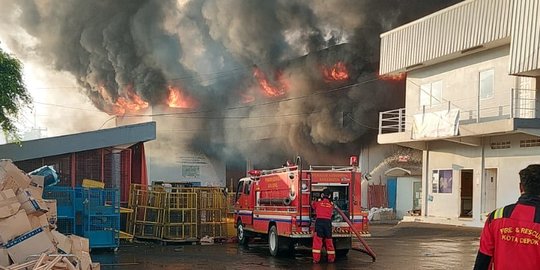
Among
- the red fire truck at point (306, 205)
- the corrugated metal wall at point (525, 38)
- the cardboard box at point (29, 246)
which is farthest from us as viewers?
the corrugated metal wall at point (525, 38)

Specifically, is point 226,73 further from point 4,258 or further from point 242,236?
point 4,258

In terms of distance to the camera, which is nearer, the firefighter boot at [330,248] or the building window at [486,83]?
the firefighter boot at [330,248]

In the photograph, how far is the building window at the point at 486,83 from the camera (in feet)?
71.6

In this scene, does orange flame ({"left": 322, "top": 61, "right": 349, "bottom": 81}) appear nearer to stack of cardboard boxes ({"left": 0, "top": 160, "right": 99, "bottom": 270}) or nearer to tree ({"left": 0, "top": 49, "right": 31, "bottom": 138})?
tree ({"left": 0, "top": 49, "right": 31, "bottom": 138})

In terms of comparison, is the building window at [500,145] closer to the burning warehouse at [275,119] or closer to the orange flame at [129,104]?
the burning warehouse at [275,119]

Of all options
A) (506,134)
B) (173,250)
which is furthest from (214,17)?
(173,250)

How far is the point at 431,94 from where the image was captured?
25031 millimetres

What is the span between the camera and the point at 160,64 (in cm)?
3991

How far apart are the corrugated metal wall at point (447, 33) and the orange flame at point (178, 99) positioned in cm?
1594

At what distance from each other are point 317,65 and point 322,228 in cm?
2409

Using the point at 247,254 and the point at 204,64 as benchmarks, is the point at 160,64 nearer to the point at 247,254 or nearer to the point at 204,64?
the point at 204,64

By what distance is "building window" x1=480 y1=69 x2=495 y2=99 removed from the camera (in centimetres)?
2183

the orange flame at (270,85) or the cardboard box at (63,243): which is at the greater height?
the orange flame at (270,85)

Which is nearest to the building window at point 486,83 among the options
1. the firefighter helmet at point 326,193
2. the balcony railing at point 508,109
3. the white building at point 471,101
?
the white building at point 471,101
